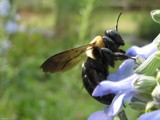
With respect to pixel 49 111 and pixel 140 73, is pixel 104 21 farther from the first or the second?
pixel 140 73

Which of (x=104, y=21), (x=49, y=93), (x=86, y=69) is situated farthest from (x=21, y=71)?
(x=104, y=21)

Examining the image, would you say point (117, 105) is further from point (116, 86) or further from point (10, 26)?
point (10, 26)

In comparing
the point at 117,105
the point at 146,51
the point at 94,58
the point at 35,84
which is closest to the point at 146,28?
the point at 35,84

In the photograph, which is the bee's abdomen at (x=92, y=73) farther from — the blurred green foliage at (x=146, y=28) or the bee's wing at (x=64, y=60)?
the blurred green foliage at (x=146, y=28)

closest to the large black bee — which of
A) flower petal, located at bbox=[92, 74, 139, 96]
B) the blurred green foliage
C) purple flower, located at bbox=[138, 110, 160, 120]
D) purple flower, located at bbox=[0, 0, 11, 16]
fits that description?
Result: flower petal, located at bbox=[92, 74, 139, 96]

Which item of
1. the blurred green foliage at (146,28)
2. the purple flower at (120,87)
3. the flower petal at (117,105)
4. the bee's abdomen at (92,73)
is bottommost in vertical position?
the flower petal at (117,105)

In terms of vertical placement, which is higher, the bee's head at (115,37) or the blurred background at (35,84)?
the blurred background at (35,84)

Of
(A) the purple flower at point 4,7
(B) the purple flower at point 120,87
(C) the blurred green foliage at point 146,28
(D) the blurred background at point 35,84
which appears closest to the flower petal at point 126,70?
(B) the purple flower at point 120,87
